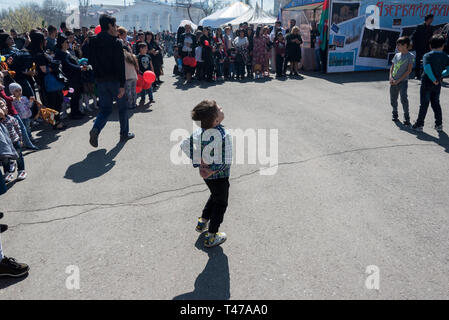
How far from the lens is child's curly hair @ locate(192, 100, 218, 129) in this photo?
9.40 ft

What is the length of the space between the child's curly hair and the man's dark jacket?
3.45 metres

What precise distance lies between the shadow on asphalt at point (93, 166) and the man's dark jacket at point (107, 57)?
1.27 metres

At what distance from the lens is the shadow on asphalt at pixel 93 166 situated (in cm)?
482

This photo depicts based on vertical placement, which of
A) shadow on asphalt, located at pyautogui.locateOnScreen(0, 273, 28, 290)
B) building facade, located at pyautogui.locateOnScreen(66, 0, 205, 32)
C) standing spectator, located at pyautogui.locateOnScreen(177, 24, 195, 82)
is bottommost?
shadow on asphalt, located at pyautogui.locateOnScreen(0, 273, 28, 290)

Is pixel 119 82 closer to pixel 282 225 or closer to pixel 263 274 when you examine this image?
pixel 282 225

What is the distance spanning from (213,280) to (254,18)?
23401 millimetres

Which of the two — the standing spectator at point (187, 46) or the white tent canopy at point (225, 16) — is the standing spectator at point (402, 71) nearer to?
the standing spectator at point (187, 46)

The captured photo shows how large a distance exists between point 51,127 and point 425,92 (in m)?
8.05

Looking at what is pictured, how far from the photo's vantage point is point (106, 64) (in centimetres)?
568

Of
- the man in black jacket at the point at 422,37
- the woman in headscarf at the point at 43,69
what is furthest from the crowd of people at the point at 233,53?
the woman in headscarf at the point at 43,69

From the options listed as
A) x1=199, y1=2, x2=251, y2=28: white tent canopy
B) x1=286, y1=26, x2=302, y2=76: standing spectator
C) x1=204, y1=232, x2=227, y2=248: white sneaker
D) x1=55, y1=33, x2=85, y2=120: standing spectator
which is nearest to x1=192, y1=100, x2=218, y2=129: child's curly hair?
x1=204, y1=232, x2=227, y2=248: white sneaker

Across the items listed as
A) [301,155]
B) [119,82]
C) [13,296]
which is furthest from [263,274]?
[119,82]

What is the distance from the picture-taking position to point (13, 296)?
8.58ft
